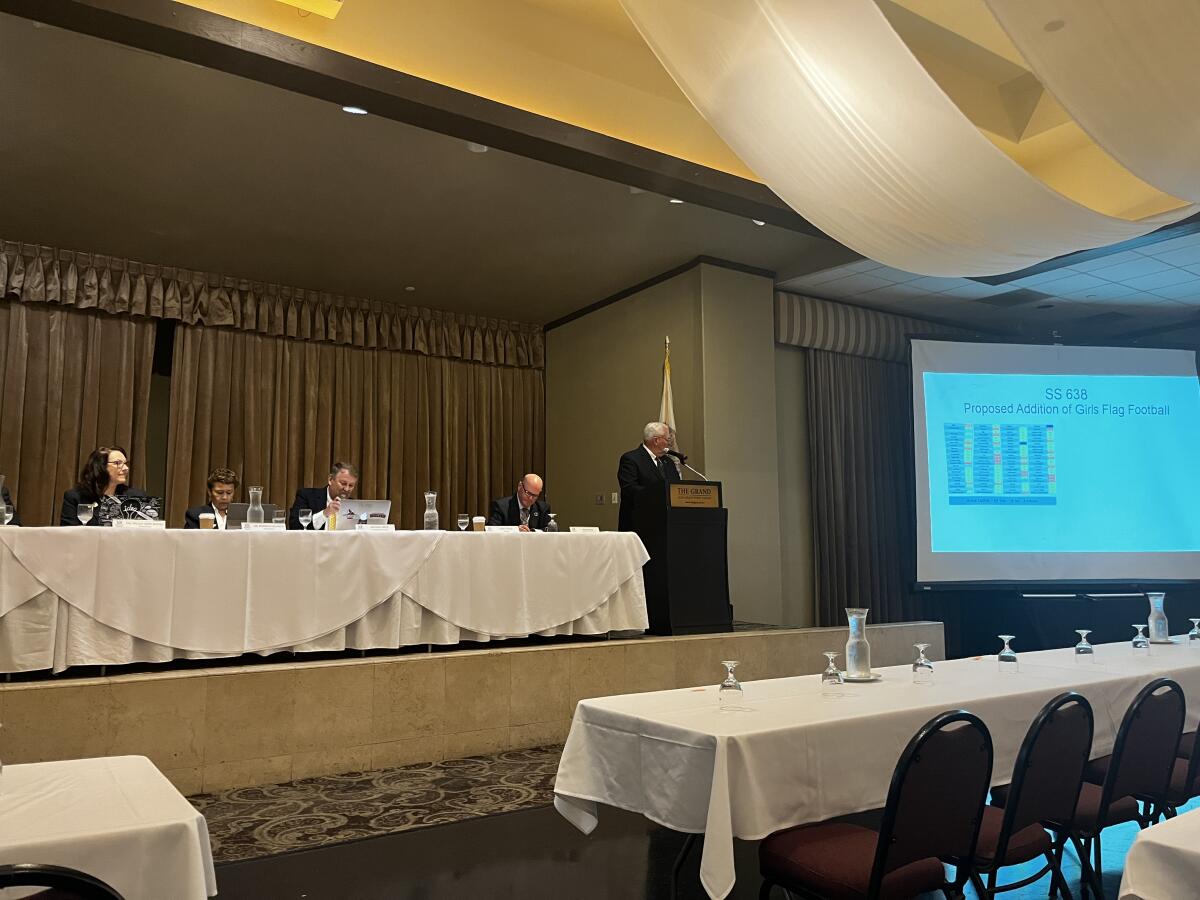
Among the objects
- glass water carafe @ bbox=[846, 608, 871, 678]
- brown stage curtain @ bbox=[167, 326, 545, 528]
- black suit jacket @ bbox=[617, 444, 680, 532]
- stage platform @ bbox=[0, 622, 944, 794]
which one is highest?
brown stage curtain @ bbox=[167, 326, 545, 528]

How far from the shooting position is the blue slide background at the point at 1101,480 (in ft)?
23.6

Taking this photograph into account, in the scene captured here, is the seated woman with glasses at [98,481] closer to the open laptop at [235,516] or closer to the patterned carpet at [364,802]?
the open laptop at [235,516]

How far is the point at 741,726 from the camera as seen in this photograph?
2.25 meters

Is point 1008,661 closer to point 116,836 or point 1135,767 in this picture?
point 1135,767

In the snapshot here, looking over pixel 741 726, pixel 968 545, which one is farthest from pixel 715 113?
pixel 968 545

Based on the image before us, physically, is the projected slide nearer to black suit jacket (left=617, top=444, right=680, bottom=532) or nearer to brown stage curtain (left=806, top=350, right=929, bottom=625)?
brown stage curtain (left=806, top=350, right=929, bottom=625)

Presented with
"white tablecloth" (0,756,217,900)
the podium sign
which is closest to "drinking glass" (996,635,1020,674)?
the podium sign

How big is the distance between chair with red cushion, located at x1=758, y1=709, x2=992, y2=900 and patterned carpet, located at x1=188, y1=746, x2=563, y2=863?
166cm

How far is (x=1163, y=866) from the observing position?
1473 millimetres

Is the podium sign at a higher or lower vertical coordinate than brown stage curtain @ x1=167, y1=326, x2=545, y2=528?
lower

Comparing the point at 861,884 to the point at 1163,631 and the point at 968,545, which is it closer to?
the point at 1163,631

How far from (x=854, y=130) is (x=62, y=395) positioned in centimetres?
620

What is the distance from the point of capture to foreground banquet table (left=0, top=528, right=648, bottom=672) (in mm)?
3602

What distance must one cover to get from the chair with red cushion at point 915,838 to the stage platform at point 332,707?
2442 mm
